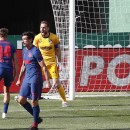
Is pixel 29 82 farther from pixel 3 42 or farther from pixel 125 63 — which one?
pixel 125 63

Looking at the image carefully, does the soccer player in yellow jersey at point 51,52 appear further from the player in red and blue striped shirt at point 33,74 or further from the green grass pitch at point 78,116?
the player in red and blue striped shirt at point 33,74

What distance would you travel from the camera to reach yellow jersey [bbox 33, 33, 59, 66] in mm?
15383

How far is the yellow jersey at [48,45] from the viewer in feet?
50.5

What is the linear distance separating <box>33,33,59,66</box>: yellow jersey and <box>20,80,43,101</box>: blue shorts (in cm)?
399

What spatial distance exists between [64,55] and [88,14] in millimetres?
2522

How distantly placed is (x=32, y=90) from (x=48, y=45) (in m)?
4.26

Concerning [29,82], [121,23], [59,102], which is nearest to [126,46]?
[121,23]

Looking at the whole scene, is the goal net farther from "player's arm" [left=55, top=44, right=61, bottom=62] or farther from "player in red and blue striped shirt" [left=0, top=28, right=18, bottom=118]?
"player in red and blue striped shirt" [left=0, top=28, right=18, bottom=118]

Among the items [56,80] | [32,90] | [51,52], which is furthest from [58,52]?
[32,90]

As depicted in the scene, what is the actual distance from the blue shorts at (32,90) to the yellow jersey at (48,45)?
3.99m

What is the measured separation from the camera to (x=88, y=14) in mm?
20078

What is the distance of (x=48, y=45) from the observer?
1539 cm

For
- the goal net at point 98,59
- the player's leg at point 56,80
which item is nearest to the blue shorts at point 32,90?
the player's leg at point 56,80

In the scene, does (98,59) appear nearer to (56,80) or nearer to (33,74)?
(56,80)
